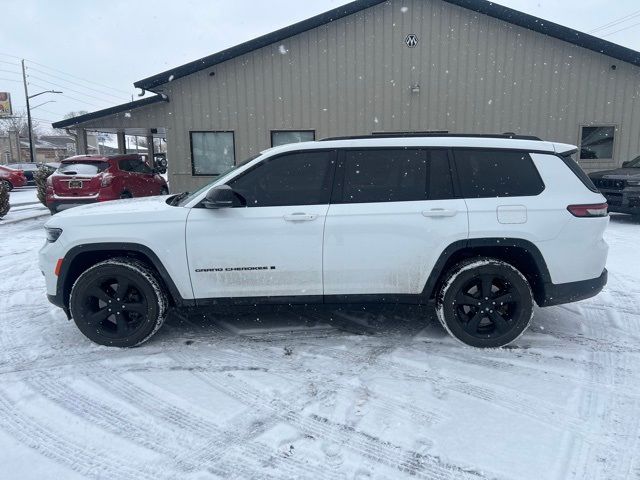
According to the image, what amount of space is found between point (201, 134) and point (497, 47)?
8.52 meters

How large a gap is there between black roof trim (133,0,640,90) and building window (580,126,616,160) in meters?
1.84

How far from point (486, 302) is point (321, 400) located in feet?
5.41

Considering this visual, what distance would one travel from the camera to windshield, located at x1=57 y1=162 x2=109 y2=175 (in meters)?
9.97

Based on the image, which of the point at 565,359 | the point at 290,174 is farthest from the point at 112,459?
the point at 565,359

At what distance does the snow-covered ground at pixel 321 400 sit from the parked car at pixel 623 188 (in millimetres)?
6145

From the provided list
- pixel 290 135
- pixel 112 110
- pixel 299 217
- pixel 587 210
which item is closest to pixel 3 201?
pixel 112 110

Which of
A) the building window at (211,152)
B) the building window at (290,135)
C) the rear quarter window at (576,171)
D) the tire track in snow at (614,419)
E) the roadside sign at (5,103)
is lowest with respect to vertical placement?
the tire track in snow at (614,419)

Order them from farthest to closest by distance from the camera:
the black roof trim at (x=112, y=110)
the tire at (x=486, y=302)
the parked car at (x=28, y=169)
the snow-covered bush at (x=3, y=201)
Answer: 1. the parked car at (x=28, y=169)
2. the black roof trim at (x=112, y=110)
3. the snow-covered bush at (x=3, y=201)
4. the tire at (x=486, y=302)

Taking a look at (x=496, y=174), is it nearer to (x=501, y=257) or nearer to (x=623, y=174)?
(x=501, y=257)

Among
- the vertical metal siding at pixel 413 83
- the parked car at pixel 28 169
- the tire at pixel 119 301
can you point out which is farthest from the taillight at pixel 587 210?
the parked car at pixel 28 169

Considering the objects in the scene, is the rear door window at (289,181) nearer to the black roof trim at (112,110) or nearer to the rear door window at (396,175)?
the rear door window at (396,175)

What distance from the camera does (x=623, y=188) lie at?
374 inches

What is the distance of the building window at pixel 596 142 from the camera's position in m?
12.3

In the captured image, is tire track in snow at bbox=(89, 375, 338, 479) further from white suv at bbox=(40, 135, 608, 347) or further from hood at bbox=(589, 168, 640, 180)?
hood at bbox=(589, 168, 640, 180)
